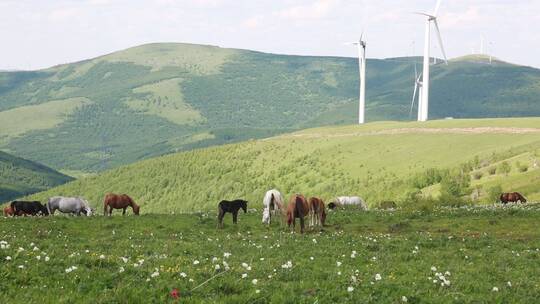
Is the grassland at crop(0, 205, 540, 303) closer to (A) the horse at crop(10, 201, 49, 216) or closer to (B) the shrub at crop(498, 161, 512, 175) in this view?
(A) the horse at crop(10, 201, 49, 216)

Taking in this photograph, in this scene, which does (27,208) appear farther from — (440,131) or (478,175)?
(440,131)

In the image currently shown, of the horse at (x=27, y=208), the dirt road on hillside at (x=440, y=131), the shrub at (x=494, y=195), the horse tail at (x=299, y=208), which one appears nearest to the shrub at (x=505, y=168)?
the shrub at (x=494, y=195)

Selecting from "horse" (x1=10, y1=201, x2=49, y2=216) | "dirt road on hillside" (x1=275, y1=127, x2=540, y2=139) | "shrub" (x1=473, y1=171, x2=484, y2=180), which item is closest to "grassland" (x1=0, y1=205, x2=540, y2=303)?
"horse" (x1=10, y1=201, x2=49, y2=216)

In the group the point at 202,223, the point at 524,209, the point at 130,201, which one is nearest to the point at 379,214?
the point at 524,209

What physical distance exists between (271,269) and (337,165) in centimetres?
11069

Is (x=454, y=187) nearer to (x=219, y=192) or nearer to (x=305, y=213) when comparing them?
(x=305, y=213)

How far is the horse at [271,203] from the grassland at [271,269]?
3554mm

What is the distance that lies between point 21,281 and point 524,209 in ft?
113

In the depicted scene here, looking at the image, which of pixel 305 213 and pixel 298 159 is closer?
pixel 305 213

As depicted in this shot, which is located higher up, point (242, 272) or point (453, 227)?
point (242, 272)

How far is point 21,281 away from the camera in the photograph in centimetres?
1412

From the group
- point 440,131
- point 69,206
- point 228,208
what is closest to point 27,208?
point 69,206

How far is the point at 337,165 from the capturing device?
127250 mm

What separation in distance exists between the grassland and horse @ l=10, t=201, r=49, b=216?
11.7 metres
